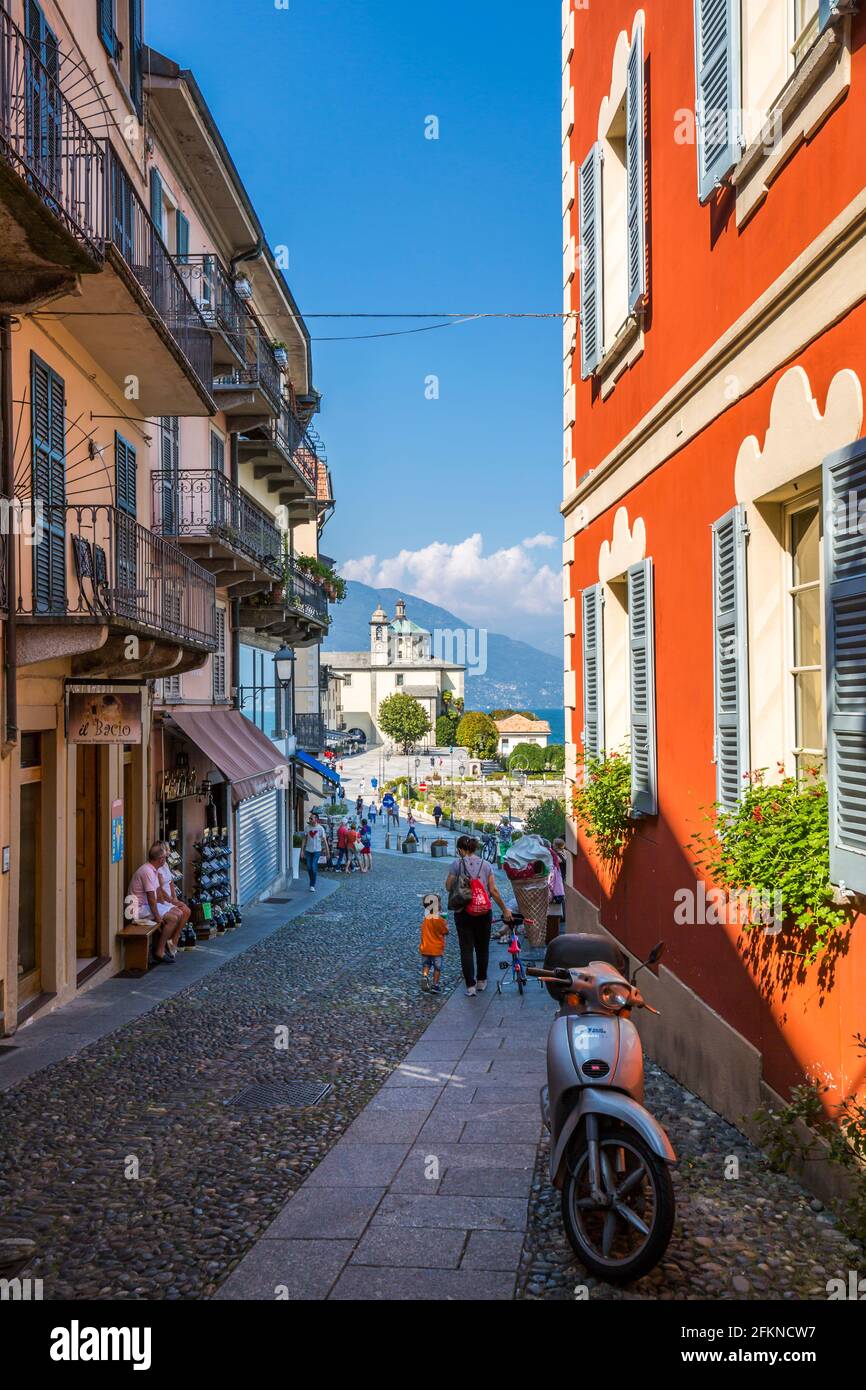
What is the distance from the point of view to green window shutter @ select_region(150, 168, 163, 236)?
16312mm

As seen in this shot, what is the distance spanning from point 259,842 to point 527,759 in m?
76.8

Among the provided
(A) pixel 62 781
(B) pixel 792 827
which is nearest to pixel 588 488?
(A) pixel 62 781

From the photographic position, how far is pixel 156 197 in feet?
54.5

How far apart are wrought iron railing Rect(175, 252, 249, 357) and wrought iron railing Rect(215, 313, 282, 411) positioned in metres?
0.32

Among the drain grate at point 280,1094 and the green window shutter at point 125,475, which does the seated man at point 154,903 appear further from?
the drain grate at point 280,1094

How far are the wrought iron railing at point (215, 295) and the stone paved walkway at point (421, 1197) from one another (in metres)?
13.8

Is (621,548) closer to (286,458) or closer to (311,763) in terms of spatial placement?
(286,458)

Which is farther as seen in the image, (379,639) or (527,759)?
(379,639)

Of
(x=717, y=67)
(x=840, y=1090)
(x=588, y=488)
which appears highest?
(x=717, y=67)

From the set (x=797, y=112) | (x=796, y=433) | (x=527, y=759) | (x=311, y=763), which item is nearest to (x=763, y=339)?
(x=796, y=433)

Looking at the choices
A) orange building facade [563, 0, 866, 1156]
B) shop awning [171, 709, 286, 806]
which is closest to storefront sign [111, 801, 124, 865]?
shop awning [171, 709, 286, 806]
